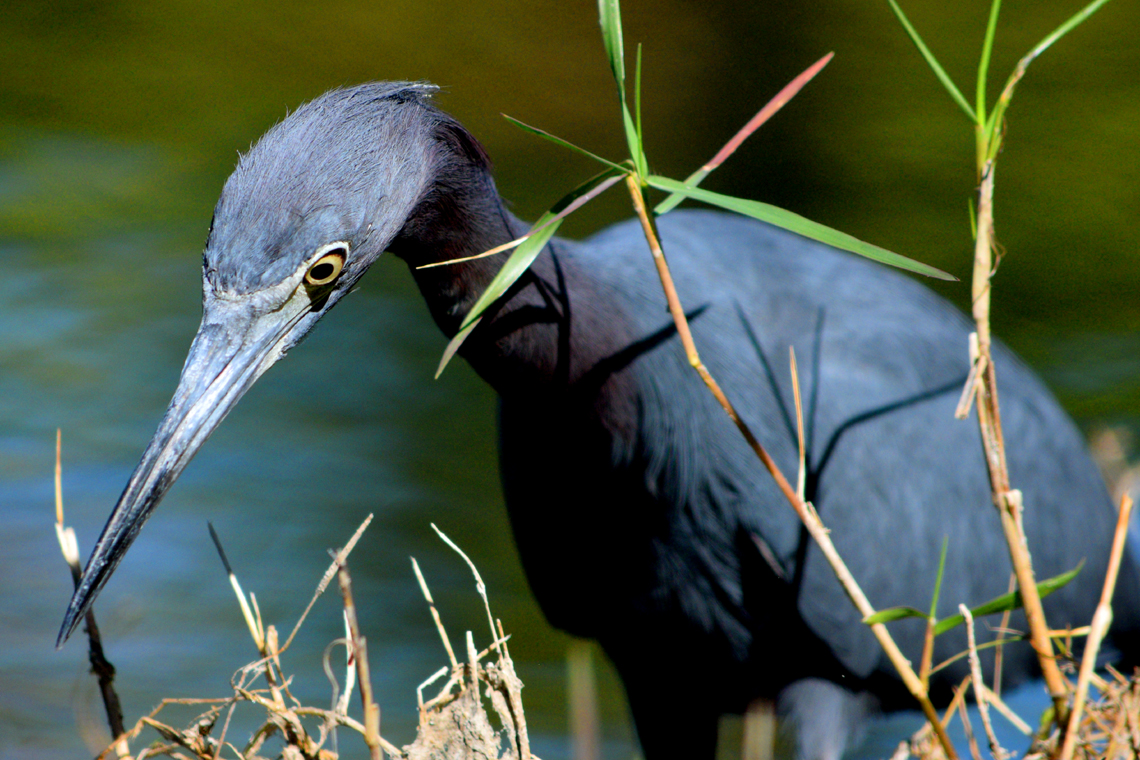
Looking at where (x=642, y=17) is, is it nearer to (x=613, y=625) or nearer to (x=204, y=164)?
(x=204, y=164)

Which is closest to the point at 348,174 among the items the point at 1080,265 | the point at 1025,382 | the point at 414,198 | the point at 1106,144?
the point at 414,198

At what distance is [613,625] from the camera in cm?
270

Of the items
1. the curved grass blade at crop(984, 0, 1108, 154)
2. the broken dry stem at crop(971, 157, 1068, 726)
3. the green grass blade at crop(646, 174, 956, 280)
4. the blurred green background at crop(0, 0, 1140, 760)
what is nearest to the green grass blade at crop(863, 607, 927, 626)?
the broken dry stem at crop(971, 157, 1068, 726)

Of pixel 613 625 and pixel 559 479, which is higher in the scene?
pixel 559 479

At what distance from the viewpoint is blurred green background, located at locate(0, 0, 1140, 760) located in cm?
413

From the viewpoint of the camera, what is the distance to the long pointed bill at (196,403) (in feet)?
5.48

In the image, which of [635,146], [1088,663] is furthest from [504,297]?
[1088,663]

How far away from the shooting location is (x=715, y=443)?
2.35 metres

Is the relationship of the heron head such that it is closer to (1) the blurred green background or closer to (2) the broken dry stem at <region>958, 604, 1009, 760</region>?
(2) the broken dry stem at <region>958, 604, 1009, 760</region>

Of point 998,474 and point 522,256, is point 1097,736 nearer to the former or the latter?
point 998,474

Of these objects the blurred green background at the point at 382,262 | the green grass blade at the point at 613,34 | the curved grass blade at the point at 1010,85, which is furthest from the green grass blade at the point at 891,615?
the blurred green background at the point at 382,262

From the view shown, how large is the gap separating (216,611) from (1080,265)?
12.7 feet

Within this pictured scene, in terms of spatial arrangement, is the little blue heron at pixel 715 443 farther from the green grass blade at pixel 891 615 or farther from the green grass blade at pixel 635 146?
the green grass blade at pixel 891 615

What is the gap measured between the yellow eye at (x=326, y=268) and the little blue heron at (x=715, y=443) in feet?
0.09
